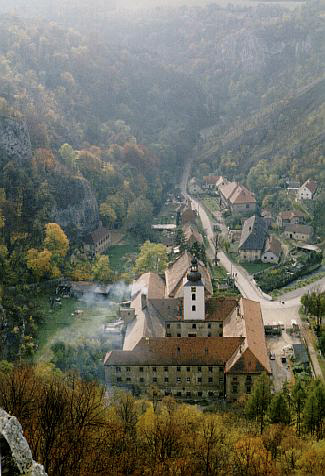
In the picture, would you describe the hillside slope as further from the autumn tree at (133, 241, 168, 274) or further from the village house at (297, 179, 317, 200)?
the autumn tree at (133, 241, 168, 274)

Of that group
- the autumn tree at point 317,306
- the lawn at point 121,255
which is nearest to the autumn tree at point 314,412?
the autumn tree at point 317,306

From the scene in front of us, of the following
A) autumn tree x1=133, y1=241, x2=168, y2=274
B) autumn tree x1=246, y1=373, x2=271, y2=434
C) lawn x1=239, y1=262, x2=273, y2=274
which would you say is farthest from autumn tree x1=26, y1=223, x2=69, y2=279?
autumn tree x1=246, y1=373, x2=271, y2=434

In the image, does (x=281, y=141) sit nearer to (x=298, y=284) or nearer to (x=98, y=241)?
(x=98, y=241)

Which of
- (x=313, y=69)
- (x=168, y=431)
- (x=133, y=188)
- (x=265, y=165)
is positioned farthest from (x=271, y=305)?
(x=313, y=69)

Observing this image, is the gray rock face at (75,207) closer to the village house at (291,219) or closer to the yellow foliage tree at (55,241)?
the yellow foliage tree at (55,241)

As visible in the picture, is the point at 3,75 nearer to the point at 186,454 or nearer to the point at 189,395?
the point at 189,395

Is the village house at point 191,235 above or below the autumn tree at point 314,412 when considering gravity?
below
